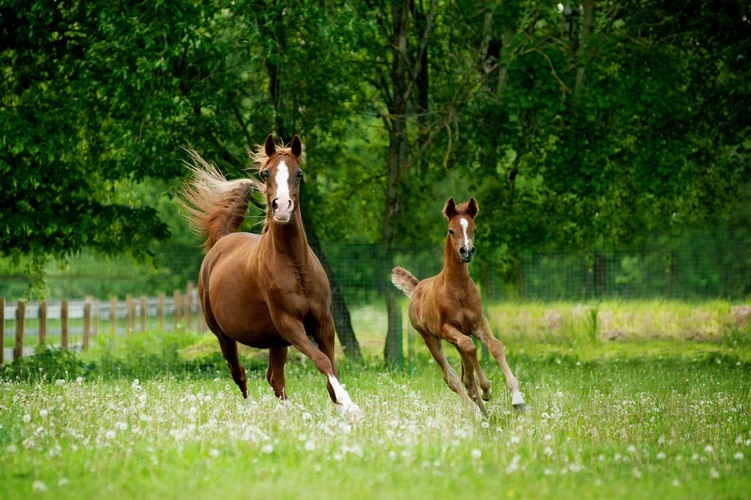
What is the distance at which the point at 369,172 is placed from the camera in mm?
19875

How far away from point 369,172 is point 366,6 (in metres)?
3.49

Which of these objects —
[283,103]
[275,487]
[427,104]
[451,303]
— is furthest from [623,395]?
[427,104]

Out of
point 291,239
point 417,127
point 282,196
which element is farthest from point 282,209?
point 417,127

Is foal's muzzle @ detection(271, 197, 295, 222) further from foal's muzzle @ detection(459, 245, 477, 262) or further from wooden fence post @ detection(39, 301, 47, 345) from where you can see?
wooden fence post @ detection(39, 301, 47, 345)

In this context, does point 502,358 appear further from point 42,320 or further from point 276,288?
point 42,320

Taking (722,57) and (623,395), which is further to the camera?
(722,57)

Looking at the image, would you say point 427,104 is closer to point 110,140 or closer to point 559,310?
point 559,310

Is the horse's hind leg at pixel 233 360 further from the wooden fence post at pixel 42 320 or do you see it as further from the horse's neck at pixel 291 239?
the wooden fence post at pixel 42 320

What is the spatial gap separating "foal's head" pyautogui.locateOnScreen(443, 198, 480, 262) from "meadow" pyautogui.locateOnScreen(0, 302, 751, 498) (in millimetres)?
1617

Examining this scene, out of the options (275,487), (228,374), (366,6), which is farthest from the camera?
(366,6)

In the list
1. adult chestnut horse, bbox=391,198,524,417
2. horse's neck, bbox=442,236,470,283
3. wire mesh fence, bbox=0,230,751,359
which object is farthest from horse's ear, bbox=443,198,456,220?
wire mesh fence, bbox=0,230,751,359

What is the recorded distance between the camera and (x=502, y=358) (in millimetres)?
9312

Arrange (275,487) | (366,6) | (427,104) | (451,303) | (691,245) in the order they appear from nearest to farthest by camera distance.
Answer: (275,487)
(451,303)
(691,245)
(366,6)
(427,104)

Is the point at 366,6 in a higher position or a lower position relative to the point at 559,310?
higher
